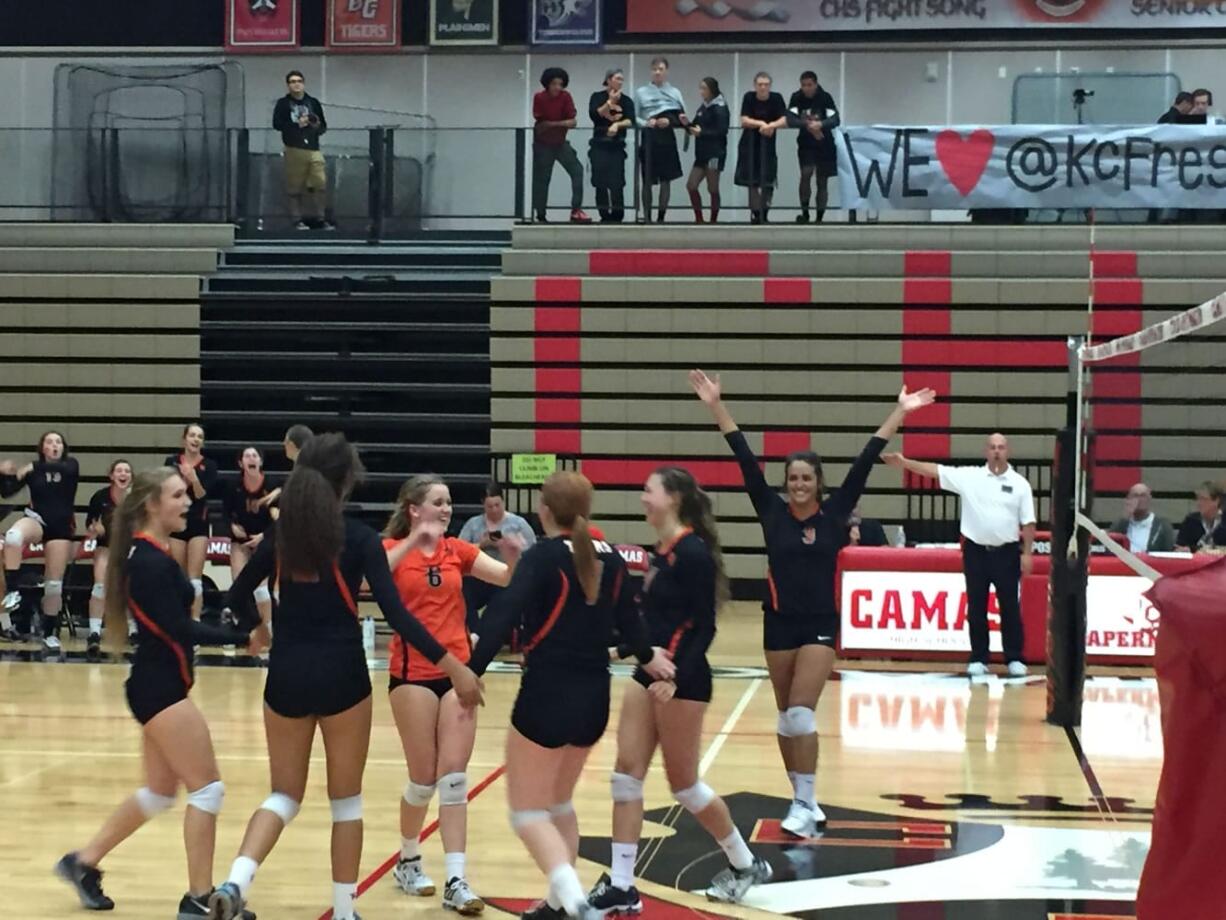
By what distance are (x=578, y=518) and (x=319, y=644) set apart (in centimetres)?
94

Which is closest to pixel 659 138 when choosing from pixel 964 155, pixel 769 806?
pixel 964 155

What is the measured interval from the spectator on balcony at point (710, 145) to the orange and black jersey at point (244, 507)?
6434mm

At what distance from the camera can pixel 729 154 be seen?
60.6ft


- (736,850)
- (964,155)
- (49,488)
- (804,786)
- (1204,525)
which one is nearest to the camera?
(736,850)

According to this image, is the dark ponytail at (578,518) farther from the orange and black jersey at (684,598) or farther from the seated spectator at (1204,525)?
the seated spectator at (1204,525)

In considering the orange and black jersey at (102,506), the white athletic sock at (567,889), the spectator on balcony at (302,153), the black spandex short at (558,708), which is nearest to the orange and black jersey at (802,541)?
the black spandex short at (558,708)

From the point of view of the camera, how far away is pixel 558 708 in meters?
5.50

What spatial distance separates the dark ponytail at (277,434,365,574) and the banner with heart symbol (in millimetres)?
12442

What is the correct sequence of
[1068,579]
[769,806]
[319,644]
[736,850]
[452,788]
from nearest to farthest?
[319,644] → [452,788] → [736,850] → [769,806] → [1068,579]

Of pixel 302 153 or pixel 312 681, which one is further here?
pixel 302 153

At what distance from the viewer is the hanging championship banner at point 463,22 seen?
21500 millimetres

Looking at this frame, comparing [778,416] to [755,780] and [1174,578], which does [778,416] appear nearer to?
[755,780]

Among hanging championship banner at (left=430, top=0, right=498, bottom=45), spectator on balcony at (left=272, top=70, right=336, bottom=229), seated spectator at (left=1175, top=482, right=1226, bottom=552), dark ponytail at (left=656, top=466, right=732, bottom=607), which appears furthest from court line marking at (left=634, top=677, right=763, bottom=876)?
hanging championship banner at (left=430, top=0, right=498, bottom=45)

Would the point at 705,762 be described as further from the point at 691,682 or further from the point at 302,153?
the point at 302,153
